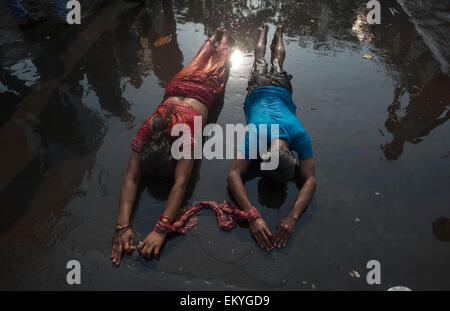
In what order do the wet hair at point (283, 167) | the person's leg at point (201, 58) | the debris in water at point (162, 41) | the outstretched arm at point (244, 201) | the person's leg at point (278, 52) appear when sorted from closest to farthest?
1. the outstretched arm at point (244, 201)
2. the wet hair at point (283, 167)
3. the person's leg at point (201, 58)
4. the person's leg at point (278, 52)
5. the debris in water at point (162, 41)

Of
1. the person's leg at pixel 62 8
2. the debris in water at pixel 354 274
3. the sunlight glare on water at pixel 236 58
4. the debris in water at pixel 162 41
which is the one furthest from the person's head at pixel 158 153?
the person's leg at pixel 62 8

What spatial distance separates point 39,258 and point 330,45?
539 centimetres

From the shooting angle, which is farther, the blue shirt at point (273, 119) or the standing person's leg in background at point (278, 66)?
the standing person's leg in background at point (278, 66)

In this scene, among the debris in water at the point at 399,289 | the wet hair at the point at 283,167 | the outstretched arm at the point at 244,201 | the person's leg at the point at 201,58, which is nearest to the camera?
the debris in water at the point at 399,289

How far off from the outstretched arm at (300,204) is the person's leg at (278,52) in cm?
175

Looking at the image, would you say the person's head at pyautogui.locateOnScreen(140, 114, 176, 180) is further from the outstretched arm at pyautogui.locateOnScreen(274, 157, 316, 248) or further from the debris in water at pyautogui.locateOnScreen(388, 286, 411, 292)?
the debris in water at pyautogui.locateOnScreen(388, 286, 411, 292)

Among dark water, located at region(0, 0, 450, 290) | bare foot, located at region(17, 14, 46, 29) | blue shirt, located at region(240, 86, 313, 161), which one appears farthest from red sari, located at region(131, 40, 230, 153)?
bare foot, located at region(17, 14, 46, 29)

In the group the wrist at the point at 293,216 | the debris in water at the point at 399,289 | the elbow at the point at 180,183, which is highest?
the elbow at the point at 180,183

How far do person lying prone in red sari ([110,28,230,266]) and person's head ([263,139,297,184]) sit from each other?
0.84 m

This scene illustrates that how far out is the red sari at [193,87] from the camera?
2.99 meters

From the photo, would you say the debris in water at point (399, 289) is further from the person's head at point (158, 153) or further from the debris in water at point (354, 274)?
the person's head at point (158, 153)

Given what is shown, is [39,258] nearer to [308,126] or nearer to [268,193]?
[268,193]

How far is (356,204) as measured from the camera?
290cm

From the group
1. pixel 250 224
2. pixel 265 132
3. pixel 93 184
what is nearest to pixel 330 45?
pixel 265 132
